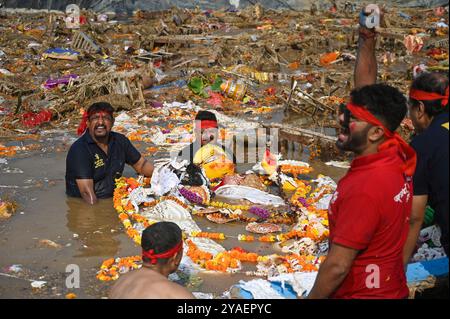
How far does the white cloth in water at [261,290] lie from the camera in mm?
4453

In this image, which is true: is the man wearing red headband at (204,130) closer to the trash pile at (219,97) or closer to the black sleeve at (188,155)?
the black sleeve at (188,155)

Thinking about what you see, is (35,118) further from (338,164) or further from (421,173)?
(421,173)

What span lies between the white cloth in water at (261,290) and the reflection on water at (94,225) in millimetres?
1886

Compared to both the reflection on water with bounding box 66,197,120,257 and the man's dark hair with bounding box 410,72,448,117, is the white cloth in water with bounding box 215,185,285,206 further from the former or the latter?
the man's dark hair with bounding box 410,72,448,117

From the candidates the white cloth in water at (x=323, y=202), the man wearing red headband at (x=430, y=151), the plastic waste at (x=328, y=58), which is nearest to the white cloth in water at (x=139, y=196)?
the white cloth in water at (x=323, y=202)

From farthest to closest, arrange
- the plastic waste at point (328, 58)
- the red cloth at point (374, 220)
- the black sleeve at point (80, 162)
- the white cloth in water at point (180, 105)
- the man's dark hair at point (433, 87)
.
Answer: the plastic waste at point (328, 58), the white cloth in water at point (180, 105), the black sleeve at point (80, 162), the man's dark hair at point (433, 87), the red cloth at point (374, 220)

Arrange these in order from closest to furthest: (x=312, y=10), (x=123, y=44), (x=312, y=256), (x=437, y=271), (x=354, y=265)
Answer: (x=354, y=265), (x=437, y=271), (x=312, y=256), (x=123, y=44), (x=312, y=10)

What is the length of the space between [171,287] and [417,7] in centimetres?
2994

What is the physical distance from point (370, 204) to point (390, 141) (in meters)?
0.43

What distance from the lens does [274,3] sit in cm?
3200

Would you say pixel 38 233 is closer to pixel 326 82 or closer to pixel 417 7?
pixel 326 82

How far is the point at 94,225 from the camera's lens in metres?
6.67
